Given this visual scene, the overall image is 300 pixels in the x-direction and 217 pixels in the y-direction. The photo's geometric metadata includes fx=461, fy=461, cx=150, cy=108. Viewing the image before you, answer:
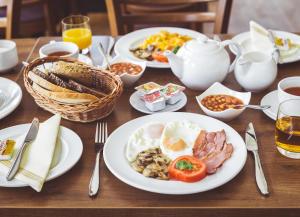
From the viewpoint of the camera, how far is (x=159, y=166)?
3.45ft

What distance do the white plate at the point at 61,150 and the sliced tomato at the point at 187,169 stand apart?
23cm

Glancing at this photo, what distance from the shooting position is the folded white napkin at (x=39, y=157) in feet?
3.31

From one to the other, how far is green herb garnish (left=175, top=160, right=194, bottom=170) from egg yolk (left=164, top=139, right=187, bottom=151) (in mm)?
69

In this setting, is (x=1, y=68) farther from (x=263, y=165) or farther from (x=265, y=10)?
(x=265, y=10)

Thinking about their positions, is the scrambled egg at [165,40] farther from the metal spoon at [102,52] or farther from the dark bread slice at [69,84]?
the dark bread slice at [69,84]

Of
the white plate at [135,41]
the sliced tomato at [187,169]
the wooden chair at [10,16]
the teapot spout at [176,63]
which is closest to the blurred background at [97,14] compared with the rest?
the wooden chair at [10,16]

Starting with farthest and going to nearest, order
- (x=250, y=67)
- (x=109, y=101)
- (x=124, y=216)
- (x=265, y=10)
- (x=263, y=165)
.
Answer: (x=265, y=10) → (x=250, y=67) → (x=109, y=101) → (x=263, y=165) → (x=124, y=216)

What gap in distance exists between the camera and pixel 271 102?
1.34 metres

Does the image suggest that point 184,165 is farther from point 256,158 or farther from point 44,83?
point 44,83

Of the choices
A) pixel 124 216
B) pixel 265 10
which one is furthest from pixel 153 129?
pixel 265 10

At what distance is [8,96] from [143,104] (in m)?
0.43

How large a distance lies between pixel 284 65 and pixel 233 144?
1.92 feet

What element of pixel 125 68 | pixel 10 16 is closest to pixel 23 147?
pixel 125 68

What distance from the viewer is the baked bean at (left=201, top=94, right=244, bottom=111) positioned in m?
1.30
